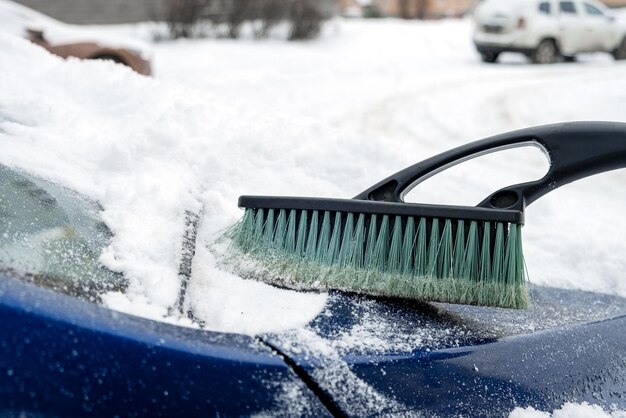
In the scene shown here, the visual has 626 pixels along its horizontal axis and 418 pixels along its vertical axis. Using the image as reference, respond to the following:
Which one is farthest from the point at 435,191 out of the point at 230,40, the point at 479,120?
the point at 230,40

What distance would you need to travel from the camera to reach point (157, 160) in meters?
1.92

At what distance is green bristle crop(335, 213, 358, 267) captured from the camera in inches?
59.9

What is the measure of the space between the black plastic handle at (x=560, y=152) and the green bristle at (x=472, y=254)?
0.24 ft

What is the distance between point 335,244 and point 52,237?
566 mm

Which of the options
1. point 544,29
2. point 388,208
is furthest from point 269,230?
point 544,29

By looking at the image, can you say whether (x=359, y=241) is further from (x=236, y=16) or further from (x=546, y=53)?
(x=236, y=16)

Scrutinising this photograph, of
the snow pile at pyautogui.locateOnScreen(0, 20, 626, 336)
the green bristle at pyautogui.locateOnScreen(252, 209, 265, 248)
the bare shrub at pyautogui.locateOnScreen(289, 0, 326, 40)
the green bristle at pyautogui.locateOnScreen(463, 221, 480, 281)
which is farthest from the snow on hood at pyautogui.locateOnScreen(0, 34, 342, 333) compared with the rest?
the bare shrub at pyautogui.locateOnScreen(289, 0, 326, 40)

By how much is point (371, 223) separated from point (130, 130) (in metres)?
0.92

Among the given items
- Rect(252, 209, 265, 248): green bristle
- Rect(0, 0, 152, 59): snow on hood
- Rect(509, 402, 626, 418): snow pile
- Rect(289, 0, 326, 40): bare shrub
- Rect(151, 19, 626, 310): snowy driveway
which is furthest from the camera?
Rect(289, 0, 326, 40): bare shrub

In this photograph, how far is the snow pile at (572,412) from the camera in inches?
48.2

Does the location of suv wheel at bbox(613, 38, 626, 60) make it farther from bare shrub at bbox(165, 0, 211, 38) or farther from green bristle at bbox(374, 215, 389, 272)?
green bristle at bbox(374, 215, 389, 272)

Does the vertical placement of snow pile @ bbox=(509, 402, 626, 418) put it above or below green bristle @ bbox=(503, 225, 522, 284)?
below

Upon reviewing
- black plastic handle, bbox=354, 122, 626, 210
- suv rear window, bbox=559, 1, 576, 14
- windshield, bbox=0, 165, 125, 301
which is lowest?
suv rear window, bbox=559, 1, 576, 14

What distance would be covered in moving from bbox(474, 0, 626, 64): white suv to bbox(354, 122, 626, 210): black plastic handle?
14.5m
